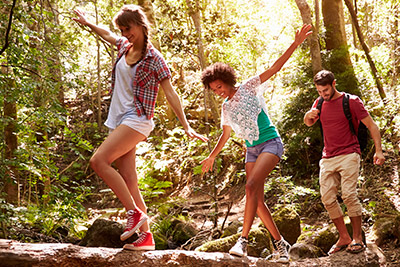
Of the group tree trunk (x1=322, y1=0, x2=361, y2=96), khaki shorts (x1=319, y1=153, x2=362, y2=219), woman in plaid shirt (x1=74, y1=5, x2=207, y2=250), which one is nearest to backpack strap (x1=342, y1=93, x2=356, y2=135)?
khaki shorts (x1=319, y1=153, x2=362, y2=219)

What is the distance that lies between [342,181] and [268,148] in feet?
3.90

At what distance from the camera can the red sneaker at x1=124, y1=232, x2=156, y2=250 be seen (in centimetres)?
390

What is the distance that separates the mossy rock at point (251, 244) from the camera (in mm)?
5938

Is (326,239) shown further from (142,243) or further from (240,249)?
(142,243)

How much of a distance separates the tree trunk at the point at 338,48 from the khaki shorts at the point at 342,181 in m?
5.89

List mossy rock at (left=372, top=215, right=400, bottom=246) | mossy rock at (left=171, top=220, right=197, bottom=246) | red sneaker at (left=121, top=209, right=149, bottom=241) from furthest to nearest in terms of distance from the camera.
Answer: mossy rock at (left=171, top=220, right=197, bottom=246) < mossy rock at (left=372, top=215, right=400, bottom=246) < red sneaker at (left=121, top=209, right=149, bottom=241)

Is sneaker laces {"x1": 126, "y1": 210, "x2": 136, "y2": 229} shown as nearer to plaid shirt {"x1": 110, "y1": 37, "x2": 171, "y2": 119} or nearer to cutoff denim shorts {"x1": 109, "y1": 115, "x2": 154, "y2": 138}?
cutoff denim shorts {"x1": 109, "y1": 115, "x2": 154, "y2": 138}

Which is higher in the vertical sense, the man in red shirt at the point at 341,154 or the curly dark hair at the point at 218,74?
the curly dark hair at the point at 218,74

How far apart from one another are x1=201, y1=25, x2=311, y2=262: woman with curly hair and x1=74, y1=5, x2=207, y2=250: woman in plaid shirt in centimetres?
72

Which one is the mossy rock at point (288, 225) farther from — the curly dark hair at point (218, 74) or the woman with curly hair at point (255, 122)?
the curly dark hair at point (218, 74)

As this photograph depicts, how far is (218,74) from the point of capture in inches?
173

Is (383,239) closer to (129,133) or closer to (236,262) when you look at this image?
(236,262)

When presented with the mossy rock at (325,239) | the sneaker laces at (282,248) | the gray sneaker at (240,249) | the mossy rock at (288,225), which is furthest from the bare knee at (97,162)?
the mossy rock at (288,225)

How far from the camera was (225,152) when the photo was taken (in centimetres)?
1025
